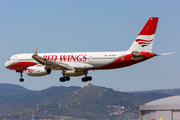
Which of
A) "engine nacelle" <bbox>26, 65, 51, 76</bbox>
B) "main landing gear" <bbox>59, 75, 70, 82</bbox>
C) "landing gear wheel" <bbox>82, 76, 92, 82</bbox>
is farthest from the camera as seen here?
"landing gear wheel" <bbox>82, 76, 92, 82</bbox>

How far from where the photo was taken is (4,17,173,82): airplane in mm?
57875

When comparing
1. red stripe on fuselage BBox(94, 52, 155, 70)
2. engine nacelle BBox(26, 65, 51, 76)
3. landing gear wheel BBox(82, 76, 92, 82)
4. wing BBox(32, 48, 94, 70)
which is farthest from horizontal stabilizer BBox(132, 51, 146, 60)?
engine nacelle BBox(26, 65, 51, 76)

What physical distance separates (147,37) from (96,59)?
1043 centimetres

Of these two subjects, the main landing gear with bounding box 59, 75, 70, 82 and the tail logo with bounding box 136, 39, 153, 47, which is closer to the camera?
the tail logo with bounding box 136, 39, 153, 47

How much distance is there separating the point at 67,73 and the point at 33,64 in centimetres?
793

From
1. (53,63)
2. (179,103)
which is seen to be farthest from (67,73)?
(179,103)

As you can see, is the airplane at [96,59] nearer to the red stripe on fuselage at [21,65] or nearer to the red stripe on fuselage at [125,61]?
the red stripe on fuselage at [125,61]

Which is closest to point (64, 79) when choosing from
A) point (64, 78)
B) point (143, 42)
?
→ point (64, 78)

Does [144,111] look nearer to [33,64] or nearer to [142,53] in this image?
[142,53]

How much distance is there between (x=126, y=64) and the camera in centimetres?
5847

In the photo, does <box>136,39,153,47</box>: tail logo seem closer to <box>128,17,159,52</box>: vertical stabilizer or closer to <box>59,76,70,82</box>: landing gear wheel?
<box>128,17,159,52</box>: vertical stabilizer

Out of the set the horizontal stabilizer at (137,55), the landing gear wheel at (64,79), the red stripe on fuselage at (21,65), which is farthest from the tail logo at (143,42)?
the red stripe on fuselage at (21,65)

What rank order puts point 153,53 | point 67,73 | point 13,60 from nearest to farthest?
point 153,53
point 67,73
point 13,60

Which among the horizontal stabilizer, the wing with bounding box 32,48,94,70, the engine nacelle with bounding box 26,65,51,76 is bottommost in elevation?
the engine nacelle with bounding box 26,65,51,76
